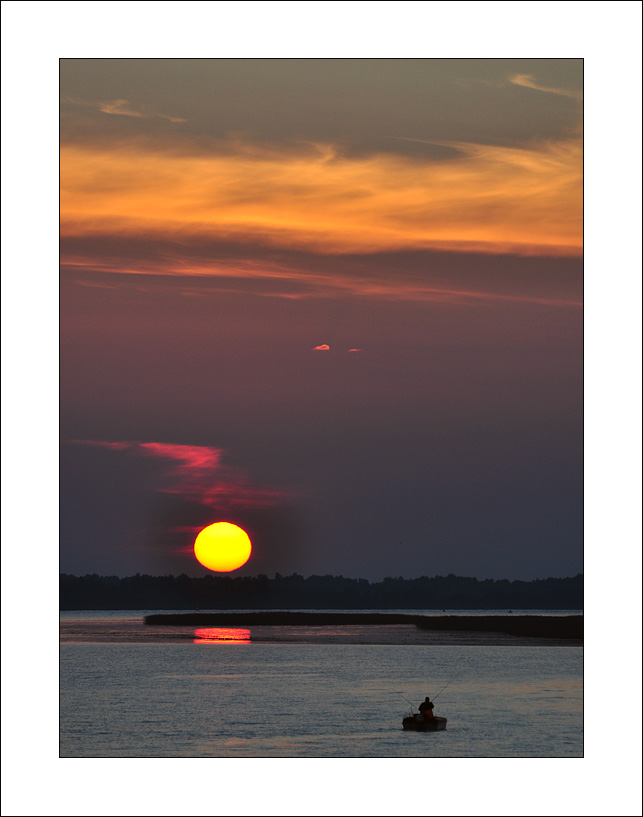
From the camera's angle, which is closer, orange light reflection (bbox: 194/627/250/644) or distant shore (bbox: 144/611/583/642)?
orange light reflection (bbox: 194/627/250/644)

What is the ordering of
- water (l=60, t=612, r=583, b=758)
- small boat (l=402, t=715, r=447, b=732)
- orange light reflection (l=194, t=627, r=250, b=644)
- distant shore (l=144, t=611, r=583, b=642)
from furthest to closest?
distant shore (l=144, t=611, r=583, b=642), orange light reflection (l=194, t=627, r=250, b=644), small boat (l=402, t=715, r=447, b=732), water (l=60, t=612, r=583, b=758)

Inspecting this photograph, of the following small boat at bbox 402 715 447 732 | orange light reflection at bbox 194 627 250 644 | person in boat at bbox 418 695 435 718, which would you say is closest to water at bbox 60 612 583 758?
small boat at bbox 402 715 447 732

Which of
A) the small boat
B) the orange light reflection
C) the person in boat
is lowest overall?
the small boat

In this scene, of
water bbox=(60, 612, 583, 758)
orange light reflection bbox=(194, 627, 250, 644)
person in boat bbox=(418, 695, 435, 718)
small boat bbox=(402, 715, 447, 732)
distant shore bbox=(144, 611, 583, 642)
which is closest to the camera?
water bbox=(60, 612, 583, 758)

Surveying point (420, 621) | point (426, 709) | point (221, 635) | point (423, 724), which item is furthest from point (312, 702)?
point (420, 621)

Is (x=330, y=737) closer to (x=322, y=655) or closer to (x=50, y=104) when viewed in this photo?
(x=50, y=104)

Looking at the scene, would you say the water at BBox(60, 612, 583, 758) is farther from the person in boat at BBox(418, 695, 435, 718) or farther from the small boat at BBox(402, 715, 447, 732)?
the person in boat at BBox(418, 695, 435, 718)

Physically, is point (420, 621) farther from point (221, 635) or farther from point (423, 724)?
point (423, 724)

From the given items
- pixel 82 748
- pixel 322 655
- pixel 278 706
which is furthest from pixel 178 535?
pixel 82 748
